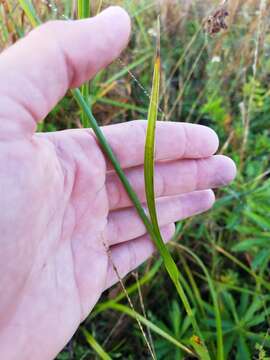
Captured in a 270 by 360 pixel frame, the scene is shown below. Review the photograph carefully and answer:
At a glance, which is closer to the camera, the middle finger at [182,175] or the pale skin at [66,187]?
the pale skin at [66,187]

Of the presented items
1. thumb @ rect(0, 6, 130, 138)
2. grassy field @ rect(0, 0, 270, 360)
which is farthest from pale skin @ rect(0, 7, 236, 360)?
grassy field @ rect(0, 0, 270, 360)

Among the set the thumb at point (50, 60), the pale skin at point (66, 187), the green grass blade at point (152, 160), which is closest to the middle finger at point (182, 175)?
the pale skin at point (66, 187)

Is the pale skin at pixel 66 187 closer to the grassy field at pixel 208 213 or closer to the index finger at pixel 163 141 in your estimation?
the index finger at pixel 163 141

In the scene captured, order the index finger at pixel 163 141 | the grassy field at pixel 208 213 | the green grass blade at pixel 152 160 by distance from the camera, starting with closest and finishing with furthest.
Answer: the green grass blade at pixel 152 160, the index finger at pixel 163 141, the grassy field at pixel 208 213

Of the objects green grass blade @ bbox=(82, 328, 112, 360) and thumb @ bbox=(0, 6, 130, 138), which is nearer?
thumb @ bbox=(0, 6, 130, 138)

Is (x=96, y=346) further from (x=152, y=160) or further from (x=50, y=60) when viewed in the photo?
(x=50, y=60)

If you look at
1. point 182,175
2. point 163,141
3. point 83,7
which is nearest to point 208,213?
point 182,175

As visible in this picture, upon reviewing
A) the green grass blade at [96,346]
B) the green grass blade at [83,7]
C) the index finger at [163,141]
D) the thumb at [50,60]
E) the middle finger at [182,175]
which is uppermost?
the green grass blade at [83,7]

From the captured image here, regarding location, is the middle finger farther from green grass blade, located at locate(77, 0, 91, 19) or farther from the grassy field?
green grass blade, located at locate(77, 0, 91, 19)
